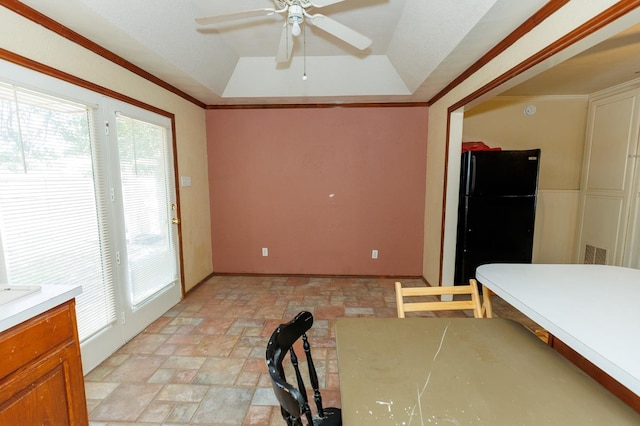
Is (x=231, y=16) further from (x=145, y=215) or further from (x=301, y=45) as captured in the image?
(x=145, y=215)

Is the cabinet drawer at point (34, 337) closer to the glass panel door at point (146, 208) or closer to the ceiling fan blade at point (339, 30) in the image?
the glass panel door at point (146, 208)

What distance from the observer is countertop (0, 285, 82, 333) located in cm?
107

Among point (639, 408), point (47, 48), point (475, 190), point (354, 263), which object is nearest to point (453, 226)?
point (475, 190)

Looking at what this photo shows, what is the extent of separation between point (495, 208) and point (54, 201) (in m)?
3.84

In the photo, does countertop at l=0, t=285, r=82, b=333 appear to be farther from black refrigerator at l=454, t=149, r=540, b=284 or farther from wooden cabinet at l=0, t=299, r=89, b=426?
black refrigerator at l=454, t=149, r=540, b=284

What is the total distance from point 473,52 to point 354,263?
2796mm

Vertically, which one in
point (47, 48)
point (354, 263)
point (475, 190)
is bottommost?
point (354, 263)

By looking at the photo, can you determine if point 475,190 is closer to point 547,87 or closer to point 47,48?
→ point 547,87

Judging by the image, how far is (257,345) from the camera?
2.45m

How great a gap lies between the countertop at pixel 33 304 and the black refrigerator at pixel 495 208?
3304 mm

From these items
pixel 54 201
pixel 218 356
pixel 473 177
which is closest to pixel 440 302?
pixel 218 356

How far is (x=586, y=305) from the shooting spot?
4.20 feet

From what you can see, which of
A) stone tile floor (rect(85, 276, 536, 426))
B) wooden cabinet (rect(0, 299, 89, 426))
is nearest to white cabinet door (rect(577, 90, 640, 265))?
stone tile floor (rect(85, 276, 536, 426))

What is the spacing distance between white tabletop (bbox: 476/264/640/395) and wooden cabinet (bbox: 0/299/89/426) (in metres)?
2.05
